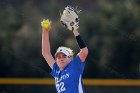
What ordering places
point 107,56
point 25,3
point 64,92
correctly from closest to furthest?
point 64,92 → point 107,56 → point 25,3

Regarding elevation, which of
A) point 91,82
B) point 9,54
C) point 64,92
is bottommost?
point 64,92

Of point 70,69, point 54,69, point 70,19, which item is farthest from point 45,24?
point 70,69

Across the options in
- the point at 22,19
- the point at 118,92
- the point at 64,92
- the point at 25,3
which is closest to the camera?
the point at 64,92

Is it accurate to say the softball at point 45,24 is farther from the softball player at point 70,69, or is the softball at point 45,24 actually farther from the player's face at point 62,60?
the player's face at point 62,60

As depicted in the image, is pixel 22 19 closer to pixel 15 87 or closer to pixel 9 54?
pixel 9 54

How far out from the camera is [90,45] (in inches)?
367

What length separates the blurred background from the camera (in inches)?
359

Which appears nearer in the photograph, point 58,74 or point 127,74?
point 58,74

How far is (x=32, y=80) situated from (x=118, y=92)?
155 cm

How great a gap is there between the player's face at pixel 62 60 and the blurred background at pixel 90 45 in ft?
14.5

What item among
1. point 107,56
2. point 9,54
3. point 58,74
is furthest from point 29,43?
point 58,74

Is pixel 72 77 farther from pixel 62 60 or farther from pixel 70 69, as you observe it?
pixel 62 60

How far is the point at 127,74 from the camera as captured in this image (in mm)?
9195

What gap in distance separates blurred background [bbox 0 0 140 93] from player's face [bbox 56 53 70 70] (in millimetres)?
4414
